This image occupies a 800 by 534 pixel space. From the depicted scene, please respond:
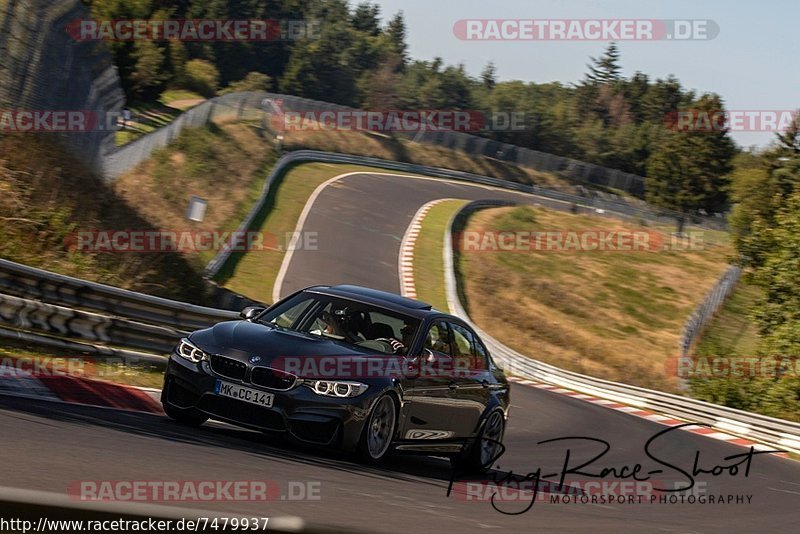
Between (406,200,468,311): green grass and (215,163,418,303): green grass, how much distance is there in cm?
465

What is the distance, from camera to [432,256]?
4050 centimetres

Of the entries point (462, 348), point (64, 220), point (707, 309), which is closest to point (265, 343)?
point (462, 348)

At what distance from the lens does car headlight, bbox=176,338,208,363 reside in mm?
8547

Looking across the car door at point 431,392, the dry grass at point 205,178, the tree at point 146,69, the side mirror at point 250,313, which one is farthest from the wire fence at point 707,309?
the tree at point 146,69

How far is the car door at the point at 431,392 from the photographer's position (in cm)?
907

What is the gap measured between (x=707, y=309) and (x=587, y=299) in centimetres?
467

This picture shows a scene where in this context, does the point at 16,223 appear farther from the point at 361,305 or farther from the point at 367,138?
the point at 367,138

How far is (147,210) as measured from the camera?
31.5 meters

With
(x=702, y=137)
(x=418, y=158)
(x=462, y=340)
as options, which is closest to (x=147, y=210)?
(x=462, y=340)

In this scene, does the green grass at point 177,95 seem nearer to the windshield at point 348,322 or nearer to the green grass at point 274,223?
the green grass at point 274,223

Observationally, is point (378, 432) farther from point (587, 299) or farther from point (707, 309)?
point (587, 299)

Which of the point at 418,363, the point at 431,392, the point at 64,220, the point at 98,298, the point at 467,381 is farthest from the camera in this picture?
the point at 64,220

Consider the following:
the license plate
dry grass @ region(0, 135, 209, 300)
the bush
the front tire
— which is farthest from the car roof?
the bush

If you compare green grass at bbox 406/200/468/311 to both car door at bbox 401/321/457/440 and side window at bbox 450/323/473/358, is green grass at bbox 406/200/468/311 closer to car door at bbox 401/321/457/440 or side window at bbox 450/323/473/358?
side window at bbox 450/323/473/358
